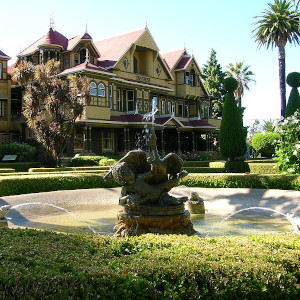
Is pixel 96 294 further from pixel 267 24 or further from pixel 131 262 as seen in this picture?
pixel 267 24

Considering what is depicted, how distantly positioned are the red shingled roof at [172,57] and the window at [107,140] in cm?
1321

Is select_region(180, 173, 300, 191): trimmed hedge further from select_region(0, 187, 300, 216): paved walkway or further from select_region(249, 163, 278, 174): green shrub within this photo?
Result: select_region(249, 163, 278, 174): green shrub

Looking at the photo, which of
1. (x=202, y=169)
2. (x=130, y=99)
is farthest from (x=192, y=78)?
(x=202, y=169)

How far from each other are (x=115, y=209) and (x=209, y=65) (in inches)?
2223

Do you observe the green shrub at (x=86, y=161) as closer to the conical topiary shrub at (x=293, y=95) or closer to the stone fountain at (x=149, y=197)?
the conical topiary shrub at (x=293, y=95)

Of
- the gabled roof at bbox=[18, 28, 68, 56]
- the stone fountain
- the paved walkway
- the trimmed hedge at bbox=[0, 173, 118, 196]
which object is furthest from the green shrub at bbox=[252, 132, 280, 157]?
the stone fountain

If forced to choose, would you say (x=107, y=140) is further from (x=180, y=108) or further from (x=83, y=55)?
(x=180, y=108)

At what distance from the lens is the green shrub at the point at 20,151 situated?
31.1m

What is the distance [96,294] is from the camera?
372cm

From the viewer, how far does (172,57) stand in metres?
46.4

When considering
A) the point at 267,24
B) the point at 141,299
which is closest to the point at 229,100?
the point at 141,299

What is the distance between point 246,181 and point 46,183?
26.3ft

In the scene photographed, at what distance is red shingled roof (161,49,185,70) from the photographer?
45.1 m

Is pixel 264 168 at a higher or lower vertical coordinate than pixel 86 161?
lower
